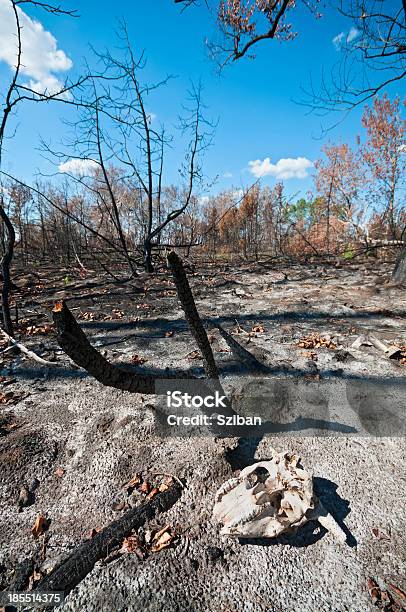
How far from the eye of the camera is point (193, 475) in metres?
1.75

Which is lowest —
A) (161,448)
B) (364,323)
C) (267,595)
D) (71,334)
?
(267,595)

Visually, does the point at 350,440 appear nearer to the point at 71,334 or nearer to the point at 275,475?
the point at 275,475

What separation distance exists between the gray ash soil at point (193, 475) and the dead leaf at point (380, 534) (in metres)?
0.02

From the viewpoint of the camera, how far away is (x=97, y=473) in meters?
1.80

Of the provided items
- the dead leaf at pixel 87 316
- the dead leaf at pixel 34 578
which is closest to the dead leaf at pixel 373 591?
the dead leaf at pixel 34 578

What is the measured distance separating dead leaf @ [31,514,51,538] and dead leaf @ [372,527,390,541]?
162 centimetres

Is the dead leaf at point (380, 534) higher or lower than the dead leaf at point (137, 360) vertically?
lower

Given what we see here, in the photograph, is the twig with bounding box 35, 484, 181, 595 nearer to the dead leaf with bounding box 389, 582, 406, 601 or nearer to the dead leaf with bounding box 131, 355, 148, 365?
the dead leaf with bounding box 389, 582, 406, 601

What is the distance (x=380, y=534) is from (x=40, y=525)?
1675 millimetres

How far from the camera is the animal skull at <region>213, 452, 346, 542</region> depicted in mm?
1393

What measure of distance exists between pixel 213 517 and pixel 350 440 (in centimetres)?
107

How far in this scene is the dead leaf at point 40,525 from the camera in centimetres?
147

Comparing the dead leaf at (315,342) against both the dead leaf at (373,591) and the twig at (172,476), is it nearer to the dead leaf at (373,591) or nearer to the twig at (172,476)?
the twig at (172,476)

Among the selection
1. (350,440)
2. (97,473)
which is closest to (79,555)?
(97,473)
